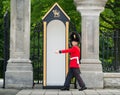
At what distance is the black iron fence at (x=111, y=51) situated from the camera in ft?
62.9

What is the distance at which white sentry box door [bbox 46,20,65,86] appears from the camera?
18812 millimetres

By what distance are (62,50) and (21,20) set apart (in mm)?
2488

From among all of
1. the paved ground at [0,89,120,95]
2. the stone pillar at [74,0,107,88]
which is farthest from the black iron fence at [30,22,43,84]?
the paved ground at [0,89,120,95]

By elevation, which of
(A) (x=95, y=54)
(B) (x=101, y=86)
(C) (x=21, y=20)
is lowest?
(B) (x=101, y=86)

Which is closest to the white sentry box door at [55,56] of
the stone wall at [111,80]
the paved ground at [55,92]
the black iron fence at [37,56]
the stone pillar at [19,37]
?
the black iron fence at [37,56]

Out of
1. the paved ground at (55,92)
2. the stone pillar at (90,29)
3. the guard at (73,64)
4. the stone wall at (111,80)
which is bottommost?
the paved ground at (55,92)

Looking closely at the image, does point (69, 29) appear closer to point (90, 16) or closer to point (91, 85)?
point (90, 16)

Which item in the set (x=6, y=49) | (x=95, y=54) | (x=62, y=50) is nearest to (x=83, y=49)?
(x=95, y=54)

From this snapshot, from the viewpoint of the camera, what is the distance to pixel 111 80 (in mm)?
18812

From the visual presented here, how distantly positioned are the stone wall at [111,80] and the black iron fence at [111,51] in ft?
1.31

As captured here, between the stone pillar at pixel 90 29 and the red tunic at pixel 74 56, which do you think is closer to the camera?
the red tunic at pixel 74 56

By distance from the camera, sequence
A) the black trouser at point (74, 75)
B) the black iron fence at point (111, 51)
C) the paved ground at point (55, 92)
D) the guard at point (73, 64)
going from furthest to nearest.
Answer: the black iron fence at point (111, 51)
the guard at point (73, 64)
the black trouser at point (74, 75)
the paved ground at point (55, 92)

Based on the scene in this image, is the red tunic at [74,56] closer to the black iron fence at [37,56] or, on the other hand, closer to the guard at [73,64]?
the guard at [73,64]

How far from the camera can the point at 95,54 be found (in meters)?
18.9
